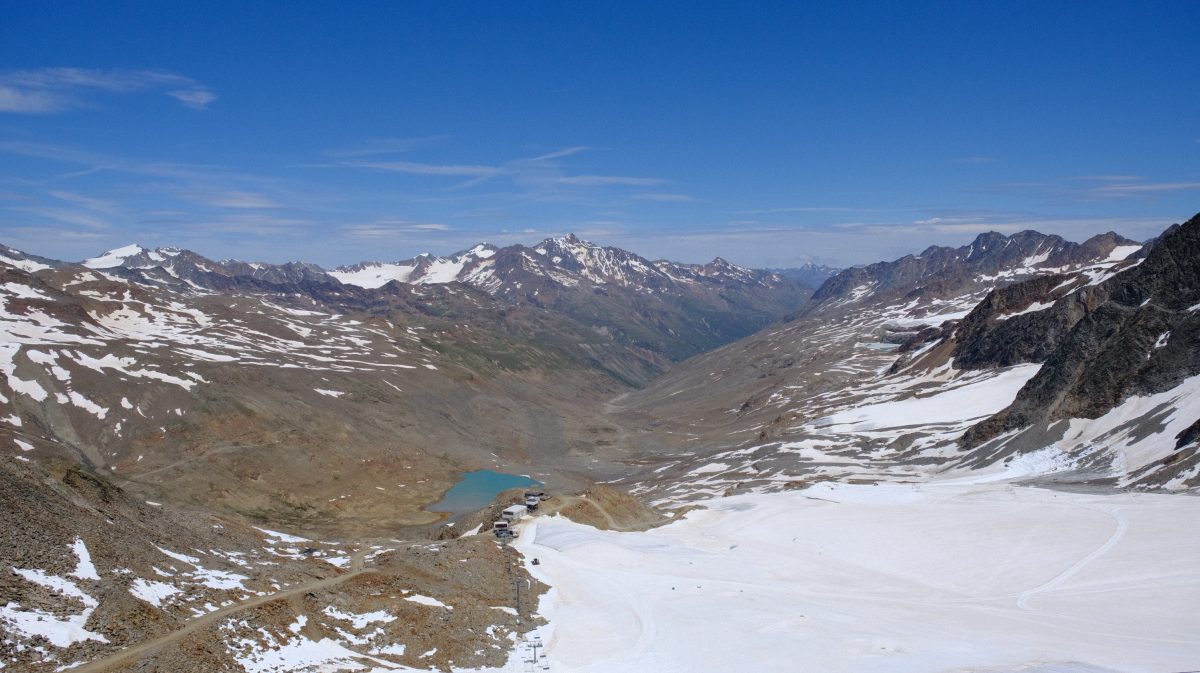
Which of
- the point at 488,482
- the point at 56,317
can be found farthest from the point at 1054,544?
the point at 56,317

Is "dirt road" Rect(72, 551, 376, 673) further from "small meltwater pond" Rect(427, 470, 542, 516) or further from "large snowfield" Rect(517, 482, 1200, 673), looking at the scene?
"small meltwater pond" Rect(427, 470, 542, 516)

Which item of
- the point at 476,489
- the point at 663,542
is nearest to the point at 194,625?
the point at 663,542

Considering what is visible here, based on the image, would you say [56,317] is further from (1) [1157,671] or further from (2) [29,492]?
(1) [1157,671]

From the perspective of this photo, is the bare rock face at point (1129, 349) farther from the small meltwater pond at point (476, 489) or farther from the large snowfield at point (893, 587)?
the small meltwater pond at point (476, 489)

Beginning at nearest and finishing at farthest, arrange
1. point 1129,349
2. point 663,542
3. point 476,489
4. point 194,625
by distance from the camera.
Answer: point 194,625 → point 663,542 → point 1129,349 → point 476,489

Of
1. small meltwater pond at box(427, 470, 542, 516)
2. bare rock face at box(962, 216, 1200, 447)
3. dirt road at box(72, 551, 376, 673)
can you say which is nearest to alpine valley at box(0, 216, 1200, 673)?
dirt road at box(72, 551, 376, 673)

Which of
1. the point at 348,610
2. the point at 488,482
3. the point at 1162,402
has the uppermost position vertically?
the point at 1162,402

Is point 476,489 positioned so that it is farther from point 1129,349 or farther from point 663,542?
point 1129,349
